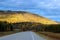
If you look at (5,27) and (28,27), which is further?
(28,27)

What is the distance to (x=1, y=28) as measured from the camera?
97.4 m

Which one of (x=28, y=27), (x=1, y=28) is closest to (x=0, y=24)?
(x=1, y=28)

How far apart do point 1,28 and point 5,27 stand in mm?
6592

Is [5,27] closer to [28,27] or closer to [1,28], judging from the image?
[1,28]

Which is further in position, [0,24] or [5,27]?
[5,27]

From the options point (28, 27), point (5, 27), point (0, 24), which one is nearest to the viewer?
point (0, 24)

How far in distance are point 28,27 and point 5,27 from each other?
5724 cm

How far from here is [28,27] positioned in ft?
525

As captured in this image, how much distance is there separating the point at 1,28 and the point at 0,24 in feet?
7.86

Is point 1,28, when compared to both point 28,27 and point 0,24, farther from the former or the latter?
point 28,27

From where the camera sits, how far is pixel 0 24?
95.9m

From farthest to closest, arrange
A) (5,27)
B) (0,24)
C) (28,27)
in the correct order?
(28,27)
(5,27)
(0,24)

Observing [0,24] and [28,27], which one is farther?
[28,27]
